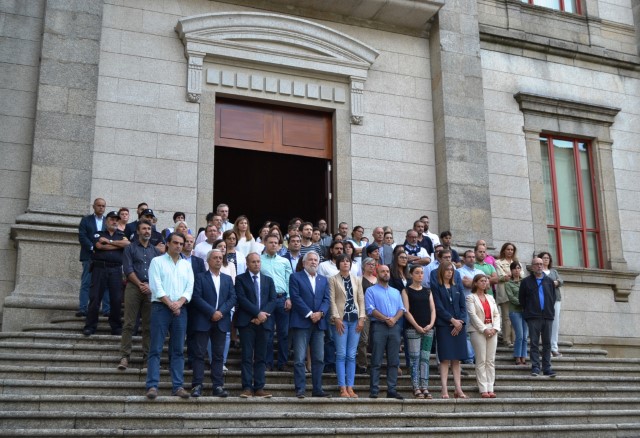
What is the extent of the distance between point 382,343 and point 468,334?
1.98 meters

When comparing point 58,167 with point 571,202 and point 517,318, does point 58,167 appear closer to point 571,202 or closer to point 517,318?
point 517,318

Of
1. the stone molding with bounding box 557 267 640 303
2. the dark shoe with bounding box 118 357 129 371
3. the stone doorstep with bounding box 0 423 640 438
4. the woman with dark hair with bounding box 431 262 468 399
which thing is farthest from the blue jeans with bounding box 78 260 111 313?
the stone molding with bounding box 557 267 640 303

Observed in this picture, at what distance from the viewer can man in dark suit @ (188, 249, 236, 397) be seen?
913cm

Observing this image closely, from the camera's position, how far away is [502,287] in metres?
12.7

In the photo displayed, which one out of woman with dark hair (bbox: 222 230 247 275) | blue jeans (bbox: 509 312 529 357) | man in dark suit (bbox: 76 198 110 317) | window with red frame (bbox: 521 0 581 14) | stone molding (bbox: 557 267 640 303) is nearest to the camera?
woman with dark hair (bbox: 222 230 247 275)

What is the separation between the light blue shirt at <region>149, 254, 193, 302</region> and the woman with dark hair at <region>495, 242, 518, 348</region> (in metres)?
5.58

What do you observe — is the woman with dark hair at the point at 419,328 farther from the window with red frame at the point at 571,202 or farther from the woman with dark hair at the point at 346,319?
the window with red frame at the point at 571,202

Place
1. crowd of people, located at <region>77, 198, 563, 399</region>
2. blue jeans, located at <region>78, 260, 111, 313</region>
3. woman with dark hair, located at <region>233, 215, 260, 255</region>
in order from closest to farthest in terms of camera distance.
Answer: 1. crowd of people, located at <region>77, 198, 563, 399</region>
2. blue jeans, located at <region>78, 260, 111, 313</region>
3. woman with dark hair, located at <region>233, 215, 260, 255</region>

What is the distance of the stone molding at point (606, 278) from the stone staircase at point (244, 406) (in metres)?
4.13

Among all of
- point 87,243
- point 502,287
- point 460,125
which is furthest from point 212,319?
point 460,125

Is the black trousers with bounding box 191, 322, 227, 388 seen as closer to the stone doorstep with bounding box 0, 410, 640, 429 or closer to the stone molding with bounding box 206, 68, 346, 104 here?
the stone doorstep with bounding box 0, 410, 640, 429

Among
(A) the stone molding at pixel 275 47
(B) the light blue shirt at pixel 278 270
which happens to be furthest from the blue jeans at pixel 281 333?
(A) the stone molding at pixel 275 47

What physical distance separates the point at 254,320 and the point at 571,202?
9677 mm

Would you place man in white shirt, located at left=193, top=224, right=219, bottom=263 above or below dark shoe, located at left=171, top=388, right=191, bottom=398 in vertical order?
above
